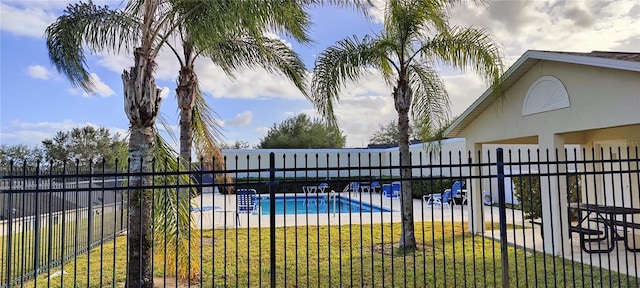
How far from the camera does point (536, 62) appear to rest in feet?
25.5

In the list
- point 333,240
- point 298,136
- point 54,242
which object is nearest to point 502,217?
point 333,240

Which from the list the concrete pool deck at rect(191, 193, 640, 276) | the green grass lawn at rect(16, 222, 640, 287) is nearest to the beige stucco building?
the concrete pool deck at rect(191, 193, 640, 276)

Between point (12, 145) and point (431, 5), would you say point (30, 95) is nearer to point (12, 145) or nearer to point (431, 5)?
point (431, 5)

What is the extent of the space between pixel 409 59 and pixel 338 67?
1.56m

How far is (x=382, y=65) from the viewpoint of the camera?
26.9 ft

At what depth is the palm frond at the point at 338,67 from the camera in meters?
7.64

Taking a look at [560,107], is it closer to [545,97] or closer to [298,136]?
[545,97]

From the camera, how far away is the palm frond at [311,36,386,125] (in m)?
7.64

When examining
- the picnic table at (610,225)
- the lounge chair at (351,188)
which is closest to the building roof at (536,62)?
the picnic table at (610,225)

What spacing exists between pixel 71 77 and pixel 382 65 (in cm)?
549

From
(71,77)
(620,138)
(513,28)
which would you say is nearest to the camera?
(71,77)

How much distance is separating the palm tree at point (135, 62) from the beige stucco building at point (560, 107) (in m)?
4.65

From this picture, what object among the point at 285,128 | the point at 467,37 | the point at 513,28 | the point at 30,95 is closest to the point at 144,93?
the point at 467,37

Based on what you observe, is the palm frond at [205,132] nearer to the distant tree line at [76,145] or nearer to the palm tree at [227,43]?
the palm tree at [227,43]
